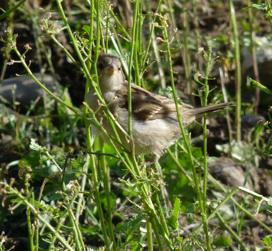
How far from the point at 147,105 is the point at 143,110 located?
49mm

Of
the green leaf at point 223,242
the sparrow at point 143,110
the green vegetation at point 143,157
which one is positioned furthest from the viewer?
the green leaf at point 223,242

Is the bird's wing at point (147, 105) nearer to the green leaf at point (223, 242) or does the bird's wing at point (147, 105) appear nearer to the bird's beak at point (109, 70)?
the bird's beak at point (109, 70)

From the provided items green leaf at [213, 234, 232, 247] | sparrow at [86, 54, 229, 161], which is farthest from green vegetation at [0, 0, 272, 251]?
sparrow at [86, 54, 229, 161]

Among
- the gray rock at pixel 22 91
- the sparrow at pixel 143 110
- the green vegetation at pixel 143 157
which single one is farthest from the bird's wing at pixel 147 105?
the gray rock at pixel 22 91

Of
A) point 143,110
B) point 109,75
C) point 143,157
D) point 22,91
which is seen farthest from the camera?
point 22,91

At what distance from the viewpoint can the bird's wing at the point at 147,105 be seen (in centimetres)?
418

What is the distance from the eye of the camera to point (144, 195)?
292 centimetres

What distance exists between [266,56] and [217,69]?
787mm

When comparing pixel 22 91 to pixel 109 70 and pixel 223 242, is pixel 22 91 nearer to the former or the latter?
pixel 109 70

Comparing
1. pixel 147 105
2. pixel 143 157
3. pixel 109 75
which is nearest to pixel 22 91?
pixel 147 105

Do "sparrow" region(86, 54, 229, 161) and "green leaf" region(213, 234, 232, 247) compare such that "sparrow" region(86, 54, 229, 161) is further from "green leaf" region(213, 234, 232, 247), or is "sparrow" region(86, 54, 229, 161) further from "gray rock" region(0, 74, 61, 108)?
"gray rock" region(0, 74, 61, 108)

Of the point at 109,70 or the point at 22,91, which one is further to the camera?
the point at 22,91

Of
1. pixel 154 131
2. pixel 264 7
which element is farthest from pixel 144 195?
pixel 154 131

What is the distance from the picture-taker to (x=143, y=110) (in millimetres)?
4266
